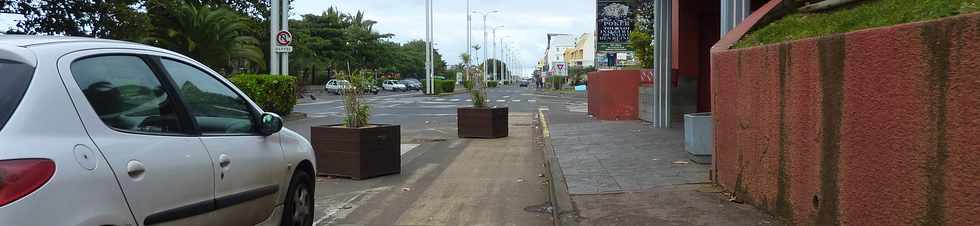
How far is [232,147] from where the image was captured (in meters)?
4.49

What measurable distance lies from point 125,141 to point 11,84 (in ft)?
1.73

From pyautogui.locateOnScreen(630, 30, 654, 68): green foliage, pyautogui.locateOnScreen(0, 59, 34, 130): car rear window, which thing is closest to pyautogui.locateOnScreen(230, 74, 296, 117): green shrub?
pyautogui.locateOnScreen(630, 30, 654, 68): green foliage

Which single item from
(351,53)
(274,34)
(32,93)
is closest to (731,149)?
(32,93)

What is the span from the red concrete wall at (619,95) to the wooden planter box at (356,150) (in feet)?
38.4

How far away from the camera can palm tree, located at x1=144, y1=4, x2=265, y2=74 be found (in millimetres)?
26203

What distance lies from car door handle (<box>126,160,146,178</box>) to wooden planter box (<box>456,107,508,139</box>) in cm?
1209

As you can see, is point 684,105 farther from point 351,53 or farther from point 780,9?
point 351,53

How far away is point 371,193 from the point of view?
846 cm

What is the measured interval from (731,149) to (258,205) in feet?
14.3

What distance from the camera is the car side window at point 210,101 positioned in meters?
4.32

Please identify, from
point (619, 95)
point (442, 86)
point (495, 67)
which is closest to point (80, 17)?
point (619, 95)

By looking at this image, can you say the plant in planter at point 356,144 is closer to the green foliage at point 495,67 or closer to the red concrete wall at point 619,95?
the red concrete wall at point 619,95

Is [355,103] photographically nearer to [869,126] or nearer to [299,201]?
[299,201]

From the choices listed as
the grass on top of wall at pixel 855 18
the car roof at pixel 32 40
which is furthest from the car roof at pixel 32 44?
the grass on top of wall at pixel 855 18
